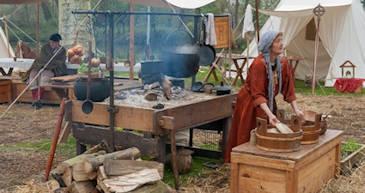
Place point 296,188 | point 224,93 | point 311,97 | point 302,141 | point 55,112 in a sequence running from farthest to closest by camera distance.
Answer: point 311,97
point 55,112
point 224,93
point 302,141
point 296,188

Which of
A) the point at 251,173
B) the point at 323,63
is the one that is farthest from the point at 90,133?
the point at 323,63

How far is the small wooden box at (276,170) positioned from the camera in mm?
3760

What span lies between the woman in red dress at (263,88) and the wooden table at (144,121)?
401 millimetres

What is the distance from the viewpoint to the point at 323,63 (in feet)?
41.1

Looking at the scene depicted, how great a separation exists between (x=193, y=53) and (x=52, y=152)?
5.68 feet

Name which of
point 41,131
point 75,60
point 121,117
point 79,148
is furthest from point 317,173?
point 75,60

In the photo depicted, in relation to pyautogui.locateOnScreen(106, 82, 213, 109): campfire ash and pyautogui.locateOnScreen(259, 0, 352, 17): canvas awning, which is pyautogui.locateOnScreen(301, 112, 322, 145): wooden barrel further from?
pyautogui.locateOnScreen(259, 0, 352, 17): canvas awning

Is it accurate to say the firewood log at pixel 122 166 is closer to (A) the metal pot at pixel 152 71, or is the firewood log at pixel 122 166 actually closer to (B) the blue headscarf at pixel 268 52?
(B) the blue headscarf at pixel 268 52

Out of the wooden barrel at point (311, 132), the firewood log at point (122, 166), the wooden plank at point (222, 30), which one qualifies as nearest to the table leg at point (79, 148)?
the firewood log at point (122, 166)

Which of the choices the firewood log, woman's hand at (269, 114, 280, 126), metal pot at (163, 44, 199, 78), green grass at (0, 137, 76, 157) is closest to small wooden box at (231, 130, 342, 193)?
woman's hand at (269, 114, 280, 126)

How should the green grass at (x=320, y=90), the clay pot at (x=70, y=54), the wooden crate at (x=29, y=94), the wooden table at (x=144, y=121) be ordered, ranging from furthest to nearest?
the green grass at (x=320, y=90) → the clay pot at (x=70, y=54) → the wooden crate at (x=29, y=94) → the wooden table at (x=144, y=121)

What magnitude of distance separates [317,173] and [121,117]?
65.6 inches

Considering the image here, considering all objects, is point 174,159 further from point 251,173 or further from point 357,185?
point 357,185

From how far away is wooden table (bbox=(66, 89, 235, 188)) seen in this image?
460 centimetres
